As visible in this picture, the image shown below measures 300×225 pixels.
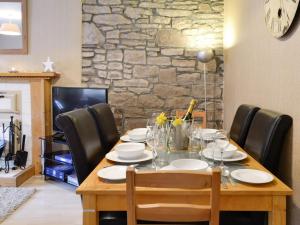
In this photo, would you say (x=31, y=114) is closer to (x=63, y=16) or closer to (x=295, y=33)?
(x=63, y=16)

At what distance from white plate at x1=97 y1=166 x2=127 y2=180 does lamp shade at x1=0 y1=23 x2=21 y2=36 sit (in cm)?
328

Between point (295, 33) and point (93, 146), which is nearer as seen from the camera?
point (295, 33)

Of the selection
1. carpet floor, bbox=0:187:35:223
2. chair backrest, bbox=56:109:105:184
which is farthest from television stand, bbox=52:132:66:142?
chair backrest, bbox=56:109:105:184

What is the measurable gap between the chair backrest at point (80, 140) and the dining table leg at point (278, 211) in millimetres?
1087

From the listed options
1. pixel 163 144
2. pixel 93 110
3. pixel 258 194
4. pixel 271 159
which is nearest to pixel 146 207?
pixel 258 194

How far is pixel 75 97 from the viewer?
3.98m

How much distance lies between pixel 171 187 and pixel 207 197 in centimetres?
35

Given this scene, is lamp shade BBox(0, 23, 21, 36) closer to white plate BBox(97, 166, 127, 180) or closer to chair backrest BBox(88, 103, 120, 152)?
chair backrest BBox(88, 103, 120, 152)

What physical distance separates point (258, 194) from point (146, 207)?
0.54 m

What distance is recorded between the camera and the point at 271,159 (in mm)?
1959

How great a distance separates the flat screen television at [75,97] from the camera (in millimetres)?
3900

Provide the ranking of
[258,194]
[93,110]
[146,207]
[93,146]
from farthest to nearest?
[93,110]
[93,146]
[258,194]
[146,207]

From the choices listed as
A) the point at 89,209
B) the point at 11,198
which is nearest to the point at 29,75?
the point at 11,198

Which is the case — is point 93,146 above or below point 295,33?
below
